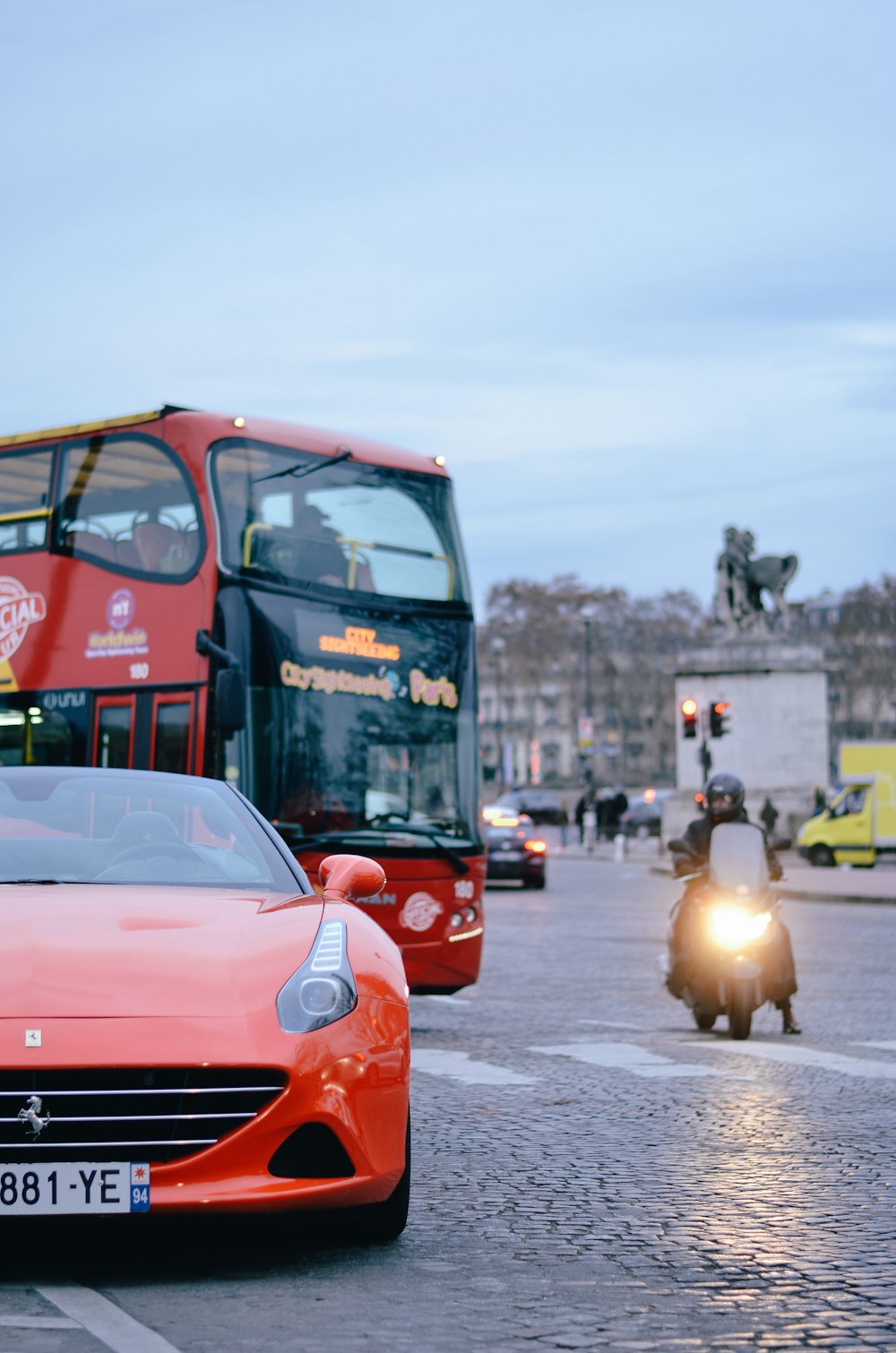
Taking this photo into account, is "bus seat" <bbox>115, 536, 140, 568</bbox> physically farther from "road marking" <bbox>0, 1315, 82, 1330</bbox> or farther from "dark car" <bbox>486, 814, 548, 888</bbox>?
"dark car" <bbox>486, 814, 548, 888</bbox>

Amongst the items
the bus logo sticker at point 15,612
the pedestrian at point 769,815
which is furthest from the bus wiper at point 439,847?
the pedestrian at point 769,815

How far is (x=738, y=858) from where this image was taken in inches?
487

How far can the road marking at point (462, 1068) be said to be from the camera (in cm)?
1020

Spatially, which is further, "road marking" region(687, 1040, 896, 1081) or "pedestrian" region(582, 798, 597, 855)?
"pedestrian" region(582, 798, 597, 855)

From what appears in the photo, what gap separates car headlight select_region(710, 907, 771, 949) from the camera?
1221 centimetres

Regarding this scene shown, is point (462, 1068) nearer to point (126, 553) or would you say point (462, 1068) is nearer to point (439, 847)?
point (439, 847)

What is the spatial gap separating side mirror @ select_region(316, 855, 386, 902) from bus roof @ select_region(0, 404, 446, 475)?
316 inches

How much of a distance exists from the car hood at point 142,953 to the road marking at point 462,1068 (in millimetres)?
4453

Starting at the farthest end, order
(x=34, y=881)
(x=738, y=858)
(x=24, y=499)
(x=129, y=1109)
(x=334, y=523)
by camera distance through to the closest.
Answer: (x=24, y=499) < (x=334, y=523) < (x=738, y=858) < (x=34, y=881) < (x=129, y=1109)

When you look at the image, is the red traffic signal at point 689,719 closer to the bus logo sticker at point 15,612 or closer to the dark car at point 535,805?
the bus logo sticker at point 15,612

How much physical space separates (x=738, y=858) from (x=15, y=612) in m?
6.10

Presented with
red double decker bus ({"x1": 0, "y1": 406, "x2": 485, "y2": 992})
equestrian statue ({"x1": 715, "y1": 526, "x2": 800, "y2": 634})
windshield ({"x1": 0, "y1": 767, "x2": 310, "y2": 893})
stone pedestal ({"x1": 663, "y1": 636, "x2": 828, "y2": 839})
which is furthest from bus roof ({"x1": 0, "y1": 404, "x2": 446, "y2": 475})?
equestrian statue ({"x1": 715, "y1": 526, "x2": 800, "y2": 634})

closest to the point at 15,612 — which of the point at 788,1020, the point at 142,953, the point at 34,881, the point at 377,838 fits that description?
the point at 377,838

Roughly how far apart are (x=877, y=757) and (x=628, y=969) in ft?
89.7
